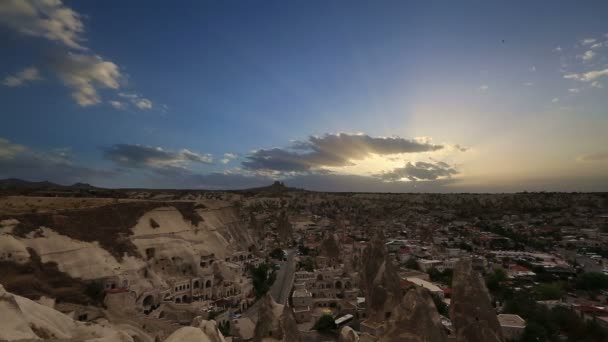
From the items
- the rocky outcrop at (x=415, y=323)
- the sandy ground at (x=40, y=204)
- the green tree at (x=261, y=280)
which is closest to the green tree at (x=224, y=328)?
the green tree at (x=261, y=280)

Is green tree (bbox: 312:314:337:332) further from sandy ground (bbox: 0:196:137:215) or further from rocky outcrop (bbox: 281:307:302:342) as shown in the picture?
sandy ground (bbox: 0:196:137:215)

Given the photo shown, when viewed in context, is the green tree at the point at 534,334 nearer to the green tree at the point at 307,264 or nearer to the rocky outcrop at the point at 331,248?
the green tree at the point at 307,264

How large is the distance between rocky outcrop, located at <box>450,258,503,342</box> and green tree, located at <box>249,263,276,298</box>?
Result: 92.7ft

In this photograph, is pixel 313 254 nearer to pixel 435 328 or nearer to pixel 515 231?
pixel 435 328

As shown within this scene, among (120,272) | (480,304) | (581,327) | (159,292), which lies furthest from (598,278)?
(120,272)

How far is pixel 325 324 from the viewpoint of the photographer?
27.1 metres

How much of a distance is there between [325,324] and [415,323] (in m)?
17.9

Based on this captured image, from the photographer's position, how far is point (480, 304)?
1343cm

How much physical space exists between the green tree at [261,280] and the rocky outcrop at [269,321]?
73.3ft

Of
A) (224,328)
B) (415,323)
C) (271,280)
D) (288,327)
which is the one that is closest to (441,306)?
(224,328)

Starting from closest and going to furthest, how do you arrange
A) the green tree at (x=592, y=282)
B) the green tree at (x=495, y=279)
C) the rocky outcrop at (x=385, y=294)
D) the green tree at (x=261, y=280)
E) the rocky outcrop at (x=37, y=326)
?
1. the rocky outcrop at (x=37, y=326)
2. the rocky outcrop at (x=385, y=294)
3. the green tree at (x=495, y=279)
4. the green tree at (x=592, y=282)
5. the green tree at (x=261, y=280)

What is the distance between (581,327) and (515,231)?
72953 mm

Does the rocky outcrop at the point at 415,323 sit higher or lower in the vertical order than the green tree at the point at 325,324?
higher

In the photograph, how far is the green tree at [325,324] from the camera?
27062mm
